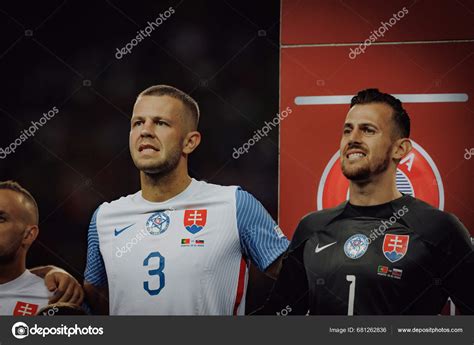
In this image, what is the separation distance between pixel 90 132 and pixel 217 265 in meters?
0.59

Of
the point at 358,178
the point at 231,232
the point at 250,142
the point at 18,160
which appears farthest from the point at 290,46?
the point at 18,160

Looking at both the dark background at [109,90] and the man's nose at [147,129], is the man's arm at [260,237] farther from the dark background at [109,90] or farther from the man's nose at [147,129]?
the man's nose at [147,129]

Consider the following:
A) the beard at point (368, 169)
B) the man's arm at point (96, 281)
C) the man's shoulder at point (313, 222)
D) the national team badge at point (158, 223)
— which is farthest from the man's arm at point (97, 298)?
the beard at point (368, 169)

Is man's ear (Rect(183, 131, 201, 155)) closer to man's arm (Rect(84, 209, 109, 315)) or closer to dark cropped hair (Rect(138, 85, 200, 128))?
dark cropped hair (Rect(138, 85, 200, 128))

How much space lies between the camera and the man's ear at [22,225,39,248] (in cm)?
194

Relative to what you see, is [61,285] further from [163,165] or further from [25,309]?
[163,165]

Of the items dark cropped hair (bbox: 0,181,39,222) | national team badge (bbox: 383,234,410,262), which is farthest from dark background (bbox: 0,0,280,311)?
national team badge (bbox: 383,234,410,262)

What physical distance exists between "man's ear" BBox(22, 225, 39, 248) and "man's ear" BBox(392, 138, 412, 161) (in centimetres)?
109

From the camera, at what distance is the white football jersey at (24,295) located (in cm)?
192

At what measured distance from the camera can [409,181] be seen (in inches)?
72.4

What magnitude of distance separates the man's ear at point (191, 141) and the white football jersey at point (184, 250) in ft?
0.33

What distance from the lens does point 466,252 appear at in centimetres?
172

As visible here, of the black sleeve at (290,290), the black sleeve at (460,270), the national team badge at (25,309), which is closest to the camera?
the black sleeve at (460,270)
